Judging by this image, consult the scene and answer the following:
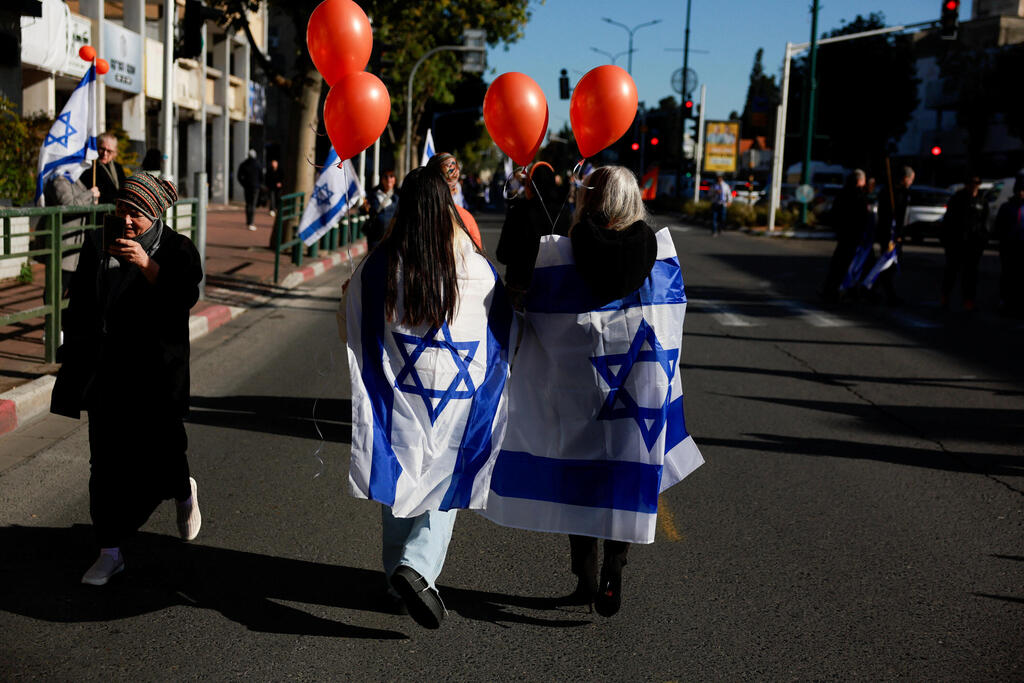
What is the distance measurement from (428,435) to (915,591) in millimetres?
2181

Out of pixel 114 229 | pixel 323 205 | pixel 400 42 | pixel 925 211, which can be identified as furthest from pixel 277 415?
pixel 400 42

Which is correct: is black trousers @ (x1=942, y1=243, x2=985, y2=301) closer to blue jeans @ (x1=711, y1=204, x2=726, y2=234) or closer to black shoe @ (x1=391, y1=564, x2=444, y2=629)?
black shoe @ (x1=391, y1=564, x2=444, y2=629)

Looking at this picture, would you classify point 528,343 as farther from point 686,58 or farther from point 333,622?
point 686,58

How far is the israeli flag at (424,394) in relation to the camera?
13.0 ft

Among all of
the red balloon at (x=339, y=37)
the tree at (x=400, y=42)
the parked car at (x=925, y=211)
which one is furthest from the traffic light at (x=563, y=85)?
the red balloon at (x=339, y=37)

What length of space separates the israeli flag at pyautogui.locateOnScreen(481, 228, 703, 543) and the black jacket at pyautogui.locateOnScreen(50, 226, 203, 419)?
57.8 inches

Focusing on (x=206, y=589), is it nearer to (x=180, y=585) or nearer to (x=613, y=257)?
(x=180, y=585)

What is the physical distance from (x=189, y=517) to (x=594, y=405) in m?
1.95

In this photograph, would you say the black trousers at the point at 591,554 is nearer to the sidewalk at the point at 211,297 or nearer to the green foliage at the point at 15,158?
the sidewalk at the point at 211,297

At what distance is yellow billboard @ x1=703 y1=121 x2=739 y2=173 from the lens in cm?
5619

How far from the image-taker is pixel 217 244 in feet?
68.1

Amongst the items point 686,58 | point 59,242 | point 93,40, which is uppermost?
point 686,58

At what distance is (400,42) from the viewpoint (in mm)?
37656

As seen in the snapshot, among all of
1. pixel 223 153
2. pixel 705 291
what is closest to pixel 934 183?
pixel 223 153
